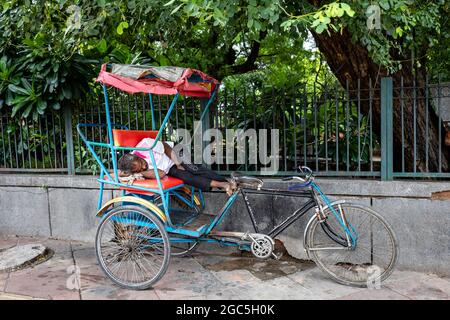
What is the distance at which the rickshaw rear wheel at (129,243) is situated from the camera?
4.40 m

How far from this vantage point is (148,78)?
14.6ft

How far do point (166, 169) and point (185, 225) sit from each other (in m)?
0.63

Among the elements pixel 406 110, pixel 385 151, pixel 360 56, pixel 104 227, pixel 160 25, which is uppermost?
pixel 160 25

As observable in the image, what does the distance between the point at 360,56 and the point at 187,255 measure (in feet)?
10.6

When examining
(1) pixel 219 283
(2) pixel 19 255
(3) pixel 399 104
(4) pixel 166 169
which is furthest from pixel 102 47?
(3) pixel 399 104

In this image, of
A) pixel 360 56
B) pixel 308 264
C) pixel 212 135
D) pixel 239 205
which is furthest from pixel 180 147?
pixel 360 56

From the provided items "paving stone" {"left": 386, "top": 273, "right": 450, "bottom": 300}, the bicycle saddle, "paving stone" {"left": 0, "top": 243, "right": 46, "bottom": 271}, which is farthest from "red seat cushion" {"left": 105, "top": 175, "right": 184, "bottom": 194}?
"paving stone" {"left": 386, "top": 273, "right": 450, "bottom": 300}

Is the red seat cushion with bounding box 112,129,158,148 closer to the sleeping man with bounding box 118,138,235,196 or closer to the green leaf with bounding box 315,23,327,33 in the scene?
the sleeping man with bounding box 118,138,235,196

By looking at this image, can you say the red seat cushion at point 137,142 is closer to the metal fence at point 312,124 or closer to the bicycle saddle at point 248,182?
the metal fence at point 312,124

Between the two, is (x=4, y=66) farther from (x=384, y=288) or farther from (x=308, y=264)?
(x=384, y=288)

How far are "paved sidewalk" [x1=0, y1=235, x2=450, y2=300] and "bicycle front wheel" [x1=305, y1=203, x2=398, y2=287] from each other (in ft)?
0.52

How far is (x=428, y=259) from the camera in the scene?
4.64 metres

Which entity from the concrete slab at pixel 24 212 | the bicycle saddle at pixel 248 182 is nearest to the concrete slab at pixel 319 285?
the bicycle saddle at pixel 248 182

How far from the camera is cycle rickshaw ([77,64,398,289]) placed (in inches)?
168
